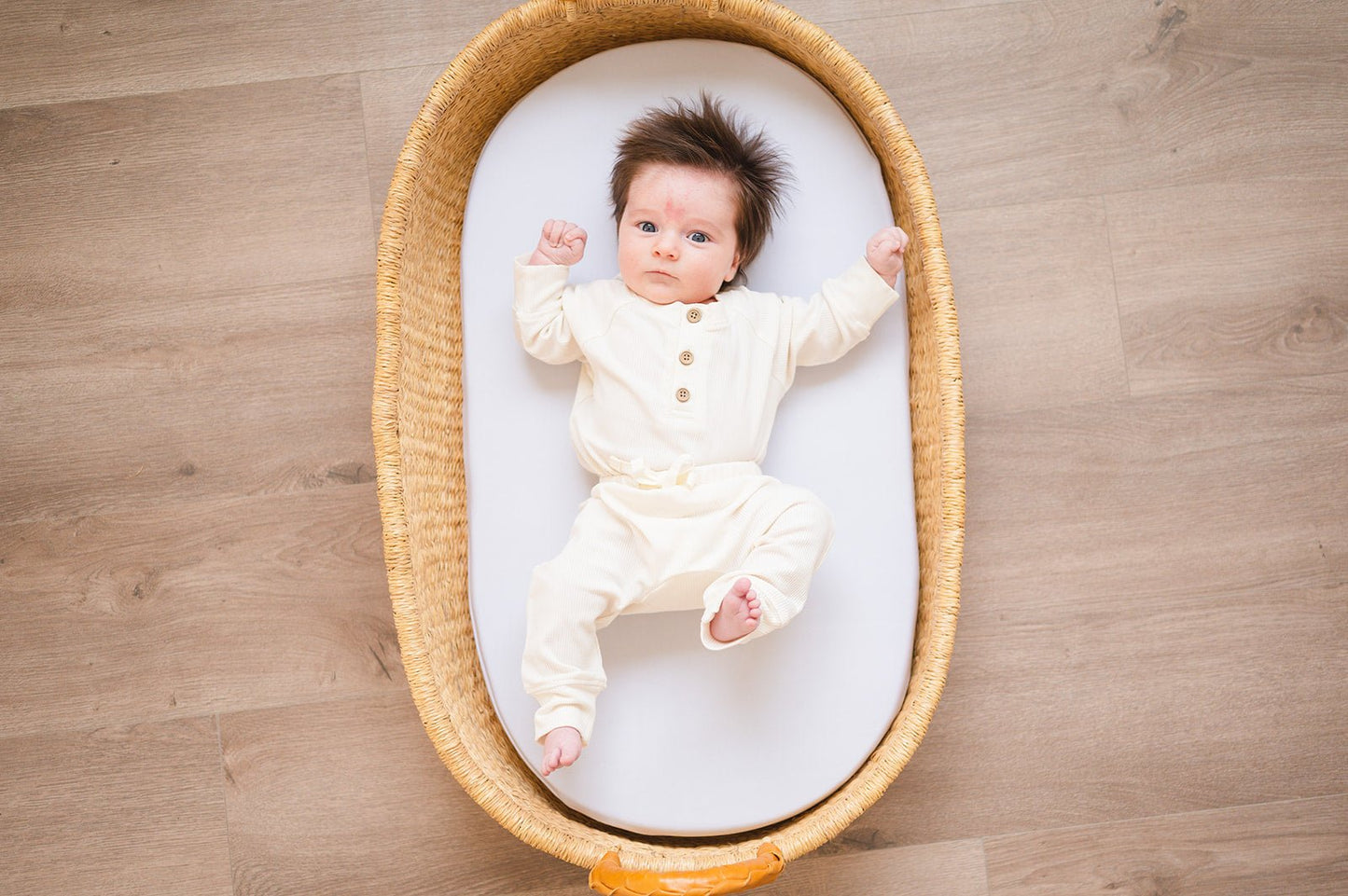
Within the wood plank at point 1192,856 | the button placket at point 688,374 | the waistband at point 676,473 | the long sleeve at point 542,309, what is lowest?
the wood plank at point 1192,856

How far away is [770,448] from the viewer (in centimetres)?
122

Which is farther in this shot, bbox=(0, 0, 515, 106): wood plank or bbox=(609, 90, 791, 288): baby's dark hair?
bbox=(0, 0, 515, 106): wood plank

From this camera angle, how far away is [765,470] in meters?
1.22

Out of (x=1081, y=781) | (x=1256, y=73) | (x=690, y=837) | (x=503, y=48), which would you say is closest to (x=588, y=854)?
(x=690, y=837)

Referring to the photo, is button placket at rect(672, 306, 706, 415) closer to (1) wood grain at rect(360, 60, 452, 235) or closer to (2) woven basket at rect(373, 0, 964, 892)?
(2) woven basket at rect(373, 0, 964, 892)

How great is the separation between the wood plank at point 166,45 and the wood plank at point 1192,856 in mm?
1431

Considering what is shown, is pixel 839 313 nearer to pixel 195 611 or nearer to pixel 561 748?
pixel 561 748

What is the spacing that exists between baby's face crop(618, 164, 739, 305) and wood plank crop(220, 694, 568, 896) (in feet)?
2.16

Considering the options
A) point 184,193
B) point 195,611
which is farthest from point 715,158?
point 195,611

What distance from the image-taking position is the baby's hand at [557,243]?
3.76 feet

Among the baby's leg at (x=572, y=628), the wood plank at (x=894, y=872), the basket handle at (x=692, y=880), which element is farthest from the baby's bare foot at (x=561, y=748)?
the wood plank at (x=894, y=872)

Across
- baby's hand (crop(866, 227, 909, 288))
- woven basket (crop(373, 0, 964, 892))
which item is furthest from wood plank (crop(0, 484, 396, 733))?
baby's hand (crop(866, 227, 909, 288))

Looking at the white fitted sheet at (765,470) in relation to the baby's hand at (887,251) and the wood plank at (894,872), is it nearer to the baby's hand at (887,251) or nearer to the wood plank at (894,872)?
the baby's hand at (887,251)

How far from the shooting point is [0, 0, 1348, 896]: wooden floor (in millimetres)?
1279
